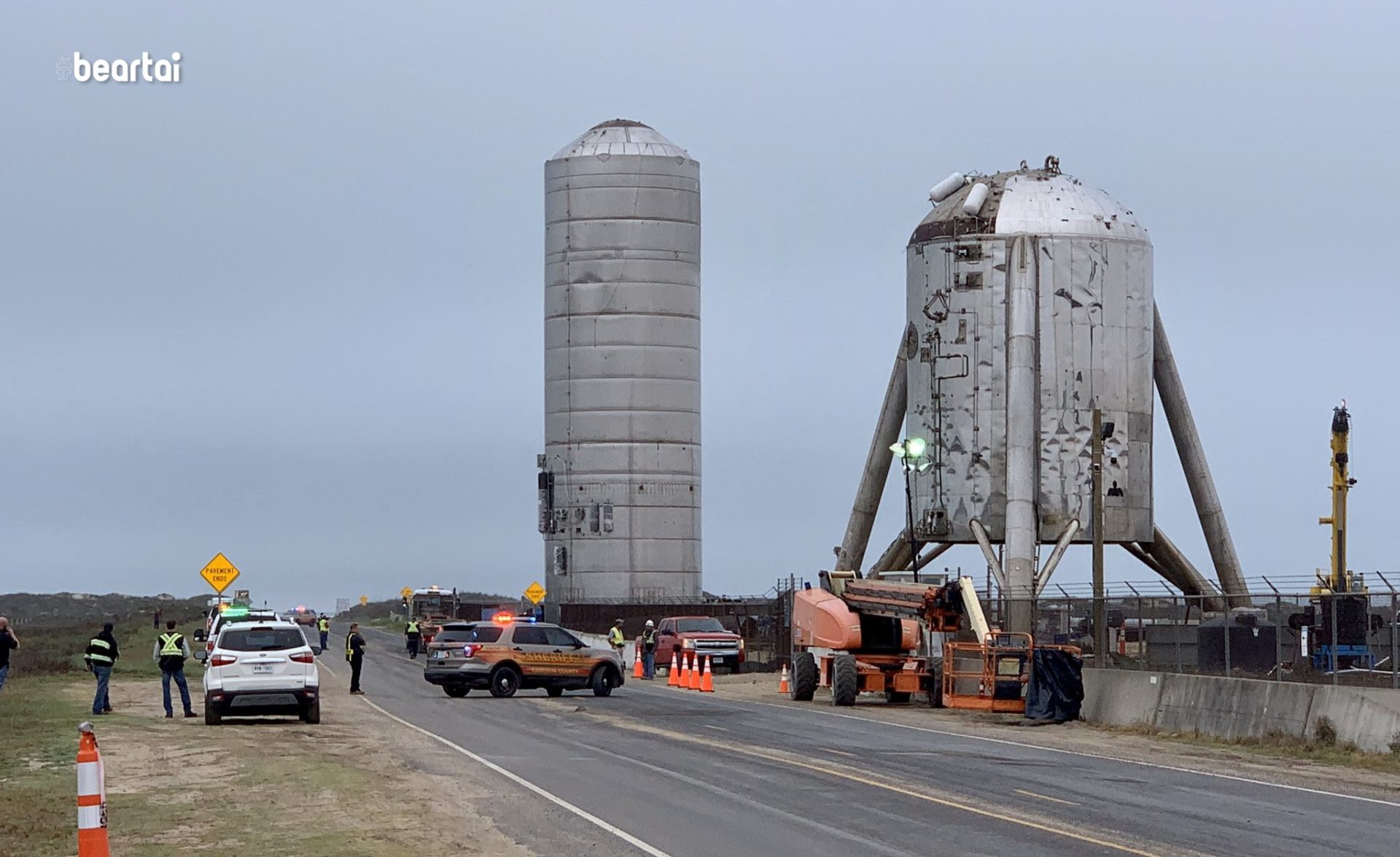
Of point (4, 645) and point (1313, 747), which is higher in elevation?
point (4, 645)

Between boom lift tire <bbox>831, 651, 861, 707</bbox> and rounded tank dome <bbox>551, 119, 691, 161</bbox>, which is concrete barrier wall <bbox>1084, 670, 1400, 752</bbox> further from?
rounded tank dome <bbox>551, 119, 691, 161</bbox>

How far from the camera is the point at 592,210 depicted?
8244 centimetres

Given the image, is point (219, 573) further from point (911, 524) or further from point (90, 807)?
point (90, 807)

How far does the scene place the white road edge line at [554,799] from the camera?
1669 cm

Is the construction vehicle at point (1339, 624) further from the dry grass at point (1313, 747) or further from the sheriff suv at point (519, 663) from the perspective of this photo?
the sheriff suv at point (519, 663)

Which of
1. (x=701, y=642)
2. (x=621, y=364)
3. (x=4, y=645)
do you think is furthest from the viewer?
(x=621, y=364)

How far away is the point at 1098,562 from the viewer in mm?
40781

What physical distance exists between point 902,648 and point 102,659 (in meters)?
18.0

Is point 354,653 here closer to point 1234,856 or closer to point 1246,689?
point 1246,689

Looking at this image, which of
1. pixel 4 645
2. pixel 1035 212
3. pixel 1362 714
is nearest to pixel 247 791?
pixel 1362 714

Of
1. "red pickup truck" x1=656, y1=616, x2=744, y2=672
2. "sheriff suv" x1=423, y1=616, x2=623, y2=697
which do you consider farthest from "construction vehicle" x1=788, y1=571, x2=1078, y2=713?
"red pickup truck" x1=656, y1=616, x2=744, y2=672

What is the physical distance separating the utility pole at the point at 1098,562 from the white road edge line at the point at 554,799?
13.8m

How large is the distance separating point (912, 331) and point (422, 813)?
4000 centimetres

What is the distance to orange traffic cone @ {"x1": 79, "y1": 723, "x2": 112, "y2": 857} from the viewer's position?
13.1 m
